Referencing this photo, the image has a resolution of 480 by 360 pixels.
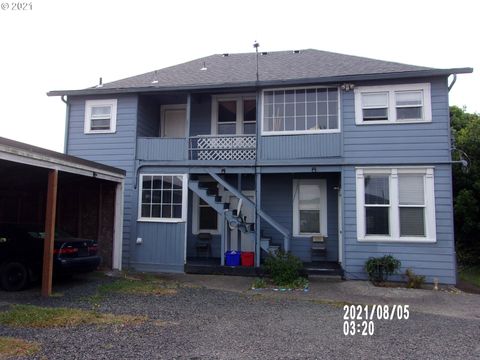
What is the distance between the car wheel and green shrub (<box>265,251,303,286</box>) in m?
5.60

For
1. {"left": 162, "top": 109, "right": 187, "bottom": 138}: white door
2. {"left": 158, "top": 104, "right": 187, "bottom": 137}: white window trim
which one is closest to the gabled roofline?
{"left": 158, "top": 104, "right": 187, "bottom": 137}: white window trim

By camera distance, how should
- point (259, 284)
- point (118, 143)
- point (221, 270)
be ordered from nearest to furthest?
point (259, 284)
point (221, 270)
point (118, 143)

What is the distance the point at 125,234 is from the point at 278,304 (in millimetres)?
5899

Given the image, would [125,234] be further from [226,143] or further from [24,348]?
[24,348]

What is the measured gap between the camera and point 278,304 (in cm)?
719

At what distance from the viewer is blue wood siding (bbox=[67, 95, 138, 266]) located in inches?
444

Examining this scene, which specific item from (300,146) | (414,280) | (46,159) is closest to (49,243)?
(46,159)

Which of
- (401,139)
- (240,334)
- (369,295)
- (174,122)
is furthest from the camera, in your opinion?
(174,122)

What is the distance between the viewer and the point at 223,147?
11.1 metres

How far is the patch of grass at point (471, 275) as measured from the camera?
1044 cm

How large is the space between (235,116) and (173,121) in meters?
2.36

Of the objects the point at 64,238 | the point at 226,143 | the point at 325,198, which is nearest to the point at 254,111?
the point at 226,143

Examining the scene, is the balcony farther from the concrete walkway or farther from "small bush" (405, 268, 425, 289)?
"small bush" (405, 268, 425, 289)

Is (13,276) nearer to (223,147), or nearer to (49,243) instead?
(49,243)
